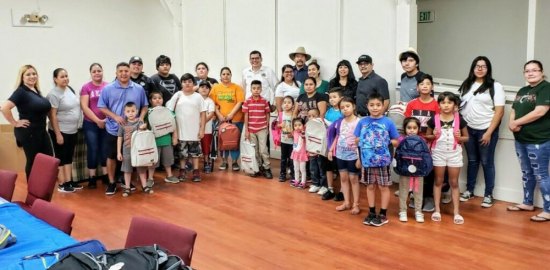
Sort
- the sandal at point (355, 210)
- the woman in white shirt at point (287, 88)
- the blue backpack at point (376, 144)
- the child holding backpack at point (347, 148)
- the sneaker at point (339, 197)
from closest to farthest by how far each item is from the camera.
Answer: the blue backpack at point (376, 144) < the child holding backpack at point (347, 148) < the sandal at point (355, 210) < the sneaker at point (339, 197) < the woman in white shirt at point (287, 88)

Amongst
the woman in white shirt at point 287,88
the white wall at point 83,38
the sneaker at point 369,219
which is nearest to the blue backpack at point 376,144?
the sneaker at point 369,219

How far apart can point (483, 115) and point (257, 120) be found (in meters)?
2.81

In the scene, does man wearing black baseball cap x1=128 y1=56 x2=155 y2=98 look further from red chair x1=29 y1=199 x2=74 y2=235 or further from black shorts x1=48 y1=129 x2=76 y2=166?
red chair x1=29 y1=199 x2=74 y2=235

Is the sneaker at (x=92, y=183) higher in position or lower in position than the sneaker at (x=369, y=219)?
higher

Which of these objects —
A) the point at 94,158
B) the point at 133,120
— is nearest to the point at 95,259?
the point at 133,120

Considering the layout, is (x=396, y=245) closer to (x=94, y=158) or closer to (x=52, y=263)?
(x=52, y=263)

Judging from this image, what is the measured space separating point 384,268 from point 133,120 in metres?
3.42

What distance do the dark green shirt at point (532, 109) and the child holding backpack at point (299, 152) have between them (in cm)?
234

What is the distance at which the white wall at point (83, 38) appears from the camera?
8.04 m

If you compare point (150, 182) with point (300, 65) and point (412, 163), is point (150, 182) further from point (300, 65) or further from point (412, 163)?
point (412, 163)

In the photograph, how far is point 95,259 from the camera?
209 cm

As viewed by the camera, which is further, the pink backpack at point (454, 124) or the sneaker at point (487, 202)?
the sneaker at point (487, 202)

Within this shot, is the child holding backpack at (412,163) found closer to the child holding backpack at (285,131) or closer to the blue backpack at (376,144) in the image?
the blue backpack at (376,144)

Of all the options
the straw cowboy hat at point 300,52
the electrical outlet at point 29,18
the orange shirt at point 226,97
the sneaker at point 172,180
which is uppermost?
the electrical outlet at point 29,18
